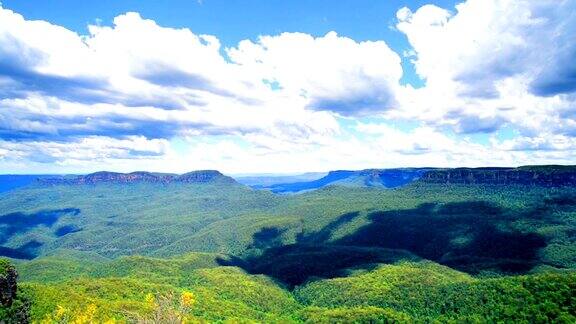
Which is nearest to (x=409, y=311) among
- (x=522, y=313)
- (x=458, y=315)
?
(x=458, y=315)

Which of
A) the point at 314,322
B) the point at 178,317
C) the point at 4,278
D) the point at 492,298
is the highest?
the point at 178,317

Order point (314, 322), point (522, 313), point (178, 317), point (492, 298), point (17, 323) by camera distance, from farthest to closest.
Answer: point (314, 322) → point (492, 298) → point (522, 313) → point (17, 323) → point (178, 317)

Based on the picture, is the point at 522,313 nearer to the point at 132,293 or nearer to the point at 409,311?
the point at 409,311

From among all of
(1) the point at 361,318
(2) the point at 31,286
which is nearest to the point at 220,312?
(1) the point at 361,318

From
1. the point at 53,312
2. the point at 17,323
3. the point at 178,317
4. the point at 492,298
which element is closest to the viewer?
the point at 178,317

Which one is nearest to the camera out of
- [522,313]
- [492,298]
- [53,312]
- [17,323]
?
[17,323]

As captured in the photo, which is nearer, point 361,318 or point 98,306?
point 98,306

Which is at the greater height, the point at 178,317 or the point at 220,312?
the point at 178,317

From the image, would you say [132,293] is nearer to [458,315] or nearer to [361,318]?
[361,318]

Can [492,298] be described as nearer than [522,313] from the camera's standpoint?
No
